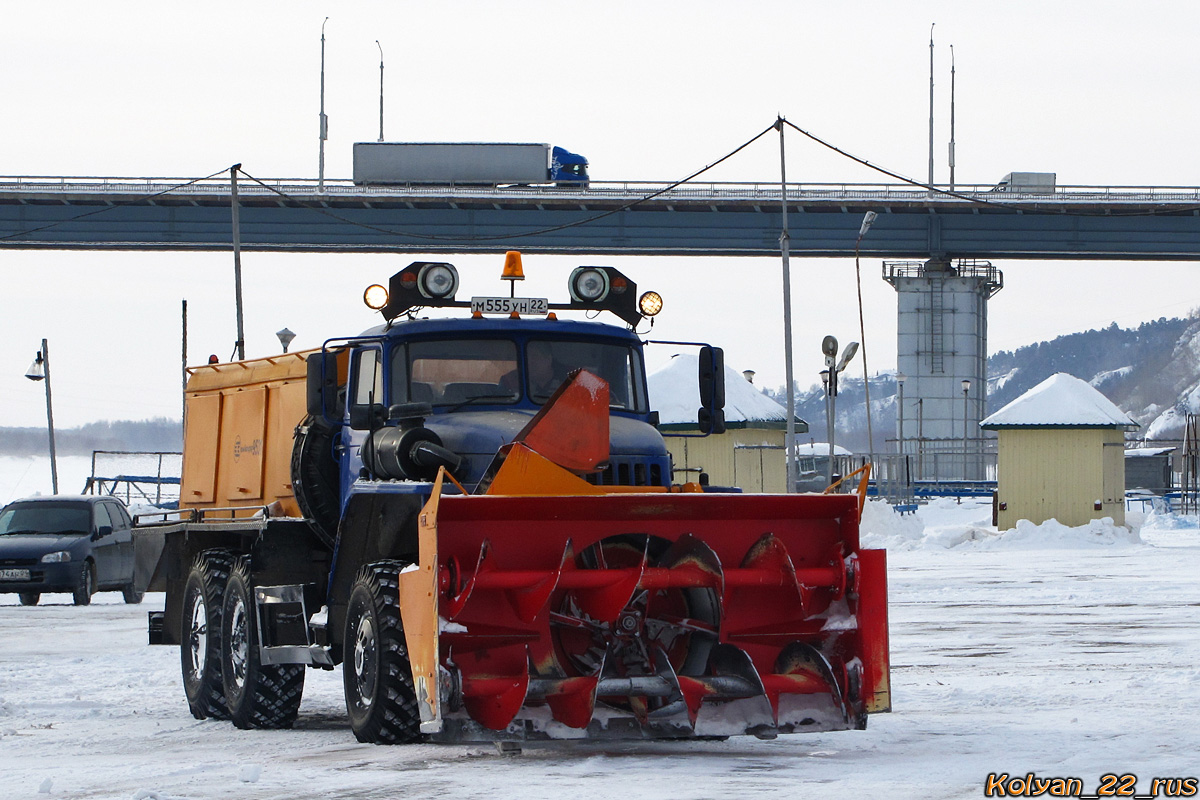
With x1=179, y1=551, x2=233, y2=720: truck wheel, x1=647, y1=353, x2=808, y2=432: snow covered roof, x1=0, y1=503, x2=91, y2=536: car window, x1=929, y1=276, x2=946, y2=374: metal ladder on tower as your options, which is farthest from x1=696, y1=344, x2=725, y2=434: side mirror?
x1=929, y1=276, x2=946, y2=374: metal ladder on tower

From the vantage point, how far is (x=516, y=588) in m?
8.15

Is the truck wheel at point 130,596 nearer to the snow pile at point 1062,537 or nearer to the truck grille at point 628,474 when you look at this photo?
the truck grille at point 628,474

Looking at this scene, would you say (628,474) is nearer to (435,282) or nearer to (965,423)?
(435,282)

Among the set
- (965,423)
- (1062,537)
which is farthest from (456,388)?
(965,423)

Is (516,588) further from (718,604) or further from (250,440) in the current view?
(250,440)

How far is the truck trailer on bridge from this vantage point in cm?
6981

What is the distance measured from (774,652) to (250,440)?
5.36m

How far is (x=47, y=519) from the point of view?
24.9m

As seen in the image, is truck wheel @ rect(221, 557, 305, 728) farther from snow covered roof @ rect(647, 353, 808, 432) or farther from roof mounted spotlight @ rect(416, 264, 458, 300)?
snow covered roof @ rect(647, 353, 808, 432)

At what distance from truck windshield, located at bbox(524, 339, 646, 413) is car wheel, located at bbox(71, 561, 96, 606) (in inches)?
614

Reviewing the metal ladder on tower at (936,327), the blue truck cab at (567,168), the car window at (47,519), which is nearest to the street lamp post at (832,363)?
the car window at (47,519)

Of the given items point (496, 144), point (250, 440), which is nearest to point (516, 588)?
point (250, 440)

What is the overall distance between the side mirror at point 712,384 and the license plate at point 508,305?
1.15 meters

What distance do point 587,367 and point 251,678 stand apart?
310cm
